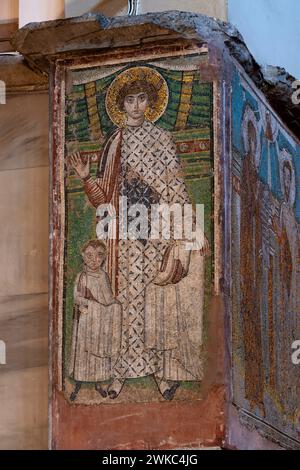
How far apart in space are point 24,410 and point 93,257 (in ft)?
2.81

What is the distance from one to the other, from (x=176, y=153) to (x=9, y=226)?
100 centimetres

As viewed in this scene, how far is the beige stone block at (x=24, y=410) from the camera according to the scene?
8.95 m

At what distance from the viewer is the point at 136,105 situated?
8930mm

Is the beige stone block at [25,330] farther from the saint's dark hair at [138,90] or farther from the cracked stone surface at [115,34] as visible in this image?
the cracked stone surface at [115,34]

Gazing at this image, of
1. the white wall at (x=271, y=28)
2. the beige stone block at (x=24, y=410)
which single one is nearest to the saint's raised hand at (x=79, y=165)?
the beige stone block at (x=24, y=410)

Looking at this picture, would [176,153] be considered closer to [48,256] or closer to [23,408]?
[48,256]

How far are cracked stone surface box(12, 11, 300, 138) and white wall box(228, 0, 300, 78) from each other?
1.20 feet

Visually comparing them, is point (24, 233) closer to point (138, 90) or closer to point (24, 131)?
point (24, 131)

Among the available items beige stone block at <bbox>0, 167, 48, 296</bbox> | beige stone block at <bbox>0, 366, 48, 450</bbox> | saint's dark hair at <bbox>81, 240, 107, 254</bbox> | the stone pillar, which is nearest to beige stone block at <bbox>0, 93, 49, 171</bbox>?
beige stone block at <bbox>0, 167, 48, 296</bbox>

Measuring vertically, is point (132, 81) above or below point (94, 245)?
above

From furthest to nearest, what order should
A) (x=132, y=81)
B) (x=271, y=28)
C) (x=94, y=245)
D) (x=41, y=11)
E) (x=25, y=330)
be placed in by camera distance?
(x=271, y=28) < (x=41, y=11) < (x=25, y=330) < (x=132, y=81) < (x=94, y=245)

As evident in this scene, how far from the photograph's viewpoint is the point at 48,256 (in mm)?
8992

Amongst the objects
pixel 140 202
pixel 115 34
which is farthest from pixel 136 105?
pixel 140 202
